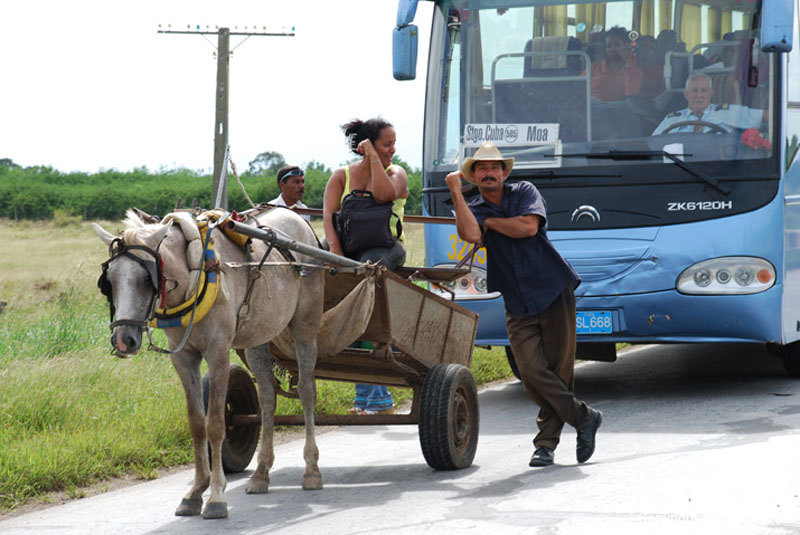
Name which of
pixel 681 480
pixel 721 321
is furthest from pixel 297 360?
pixel 721 321

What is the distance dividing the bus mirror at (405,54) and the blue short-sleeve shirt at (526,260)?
2652mm

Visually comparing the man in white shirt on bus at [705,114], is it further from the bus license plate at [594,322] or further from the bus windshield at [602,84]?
the bus license plate at [594,322]

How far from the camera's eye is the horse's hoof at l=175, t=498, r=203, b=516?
247 inches

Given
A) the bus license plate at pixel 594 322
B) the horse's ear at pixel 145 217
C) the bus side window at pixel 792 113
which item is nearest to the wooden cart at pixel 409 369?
the horse's ear at pixel 145 217

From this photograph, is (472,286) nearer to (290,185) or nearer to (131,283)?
(290,185)

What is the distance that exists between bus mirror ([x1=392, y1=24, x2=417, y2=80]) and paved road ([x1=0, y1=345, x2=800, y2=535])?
2857mm

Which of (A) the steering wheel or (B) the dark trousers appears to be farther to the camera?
(A) the steering wheel

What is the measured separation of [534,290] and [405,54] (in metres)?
3.17

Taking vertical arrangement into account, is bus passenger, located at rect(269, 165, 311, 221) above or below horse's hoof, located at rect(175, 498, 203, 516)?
above

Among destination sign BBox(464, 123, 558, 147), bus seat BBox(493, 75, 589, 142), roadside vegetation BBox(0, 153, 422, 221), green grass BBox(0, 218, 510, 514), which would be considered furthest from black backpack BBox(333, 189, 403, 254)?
roadside vegetation BBox(0, 153, 422, 221)

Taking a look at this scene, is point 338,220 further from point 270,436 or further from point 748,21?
point 748,21

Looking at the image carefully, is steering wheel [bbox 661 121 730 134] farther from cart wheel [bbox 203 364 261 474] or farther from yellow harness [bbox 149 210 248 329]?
yellow harness [bbox 149 210 248 329]

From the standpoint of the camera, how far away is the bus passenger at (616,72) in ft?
32.7

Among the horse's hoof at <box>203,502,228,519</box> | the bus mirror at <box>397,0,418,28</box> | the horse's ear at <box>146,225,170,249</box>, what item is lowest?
the horse's hoof at <box>203,502,228,519</box>
